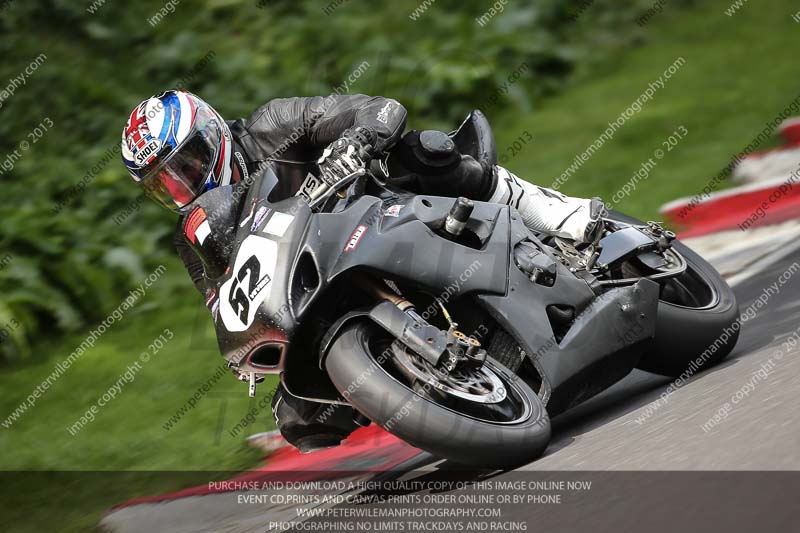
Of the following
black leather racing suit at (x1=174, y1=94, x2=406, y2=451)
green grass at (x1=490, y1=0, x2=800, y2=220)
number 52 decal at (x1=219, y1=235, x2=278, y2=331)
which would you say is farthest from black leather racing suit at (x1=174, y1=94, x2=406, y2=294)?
green grass at (x1=490, y1=0, x2=800, y2=220)

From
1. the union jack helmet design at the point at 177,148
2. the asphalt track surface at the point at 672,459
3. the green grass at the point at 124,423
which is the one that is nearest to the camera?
the asphalt track surface at the point at 672,459

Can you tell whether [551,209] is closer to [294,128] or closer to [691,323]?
[691,323]

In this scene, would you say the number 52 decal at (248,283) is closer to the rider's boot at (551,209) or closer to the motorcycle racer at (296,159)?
the motorcycle racer at (296,159)

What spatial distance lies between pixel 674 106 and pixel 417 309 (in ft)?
25.7

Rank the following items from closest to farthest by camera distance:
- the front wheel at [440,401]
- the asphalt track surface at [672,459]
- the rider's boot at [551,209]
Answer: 1. the asphalt track surface at [672,459]
2. the front wheel at [440,401]
3. the rider's boot at [551,209]

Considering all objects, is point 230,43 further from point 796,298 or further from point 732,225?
point 796,298

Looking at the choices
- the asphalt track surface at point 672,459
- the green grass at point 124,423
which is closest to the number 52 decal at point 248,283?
the asphalt track surface at point 672,459

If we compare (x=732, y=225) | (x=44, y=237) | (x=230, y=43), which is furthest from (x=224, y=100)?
(x=732, y=225)

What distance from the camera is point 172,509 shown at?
18.8 feet

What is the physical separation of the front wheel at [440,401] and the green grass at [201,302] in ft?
7.79

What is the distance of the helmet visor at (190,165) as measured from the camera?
4.74 meters

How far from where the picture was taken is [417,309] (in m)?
4.68

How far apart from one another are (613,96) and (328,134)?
794 centimetres

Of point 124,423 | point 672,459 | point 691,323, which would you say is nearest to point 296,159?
point 691,323
